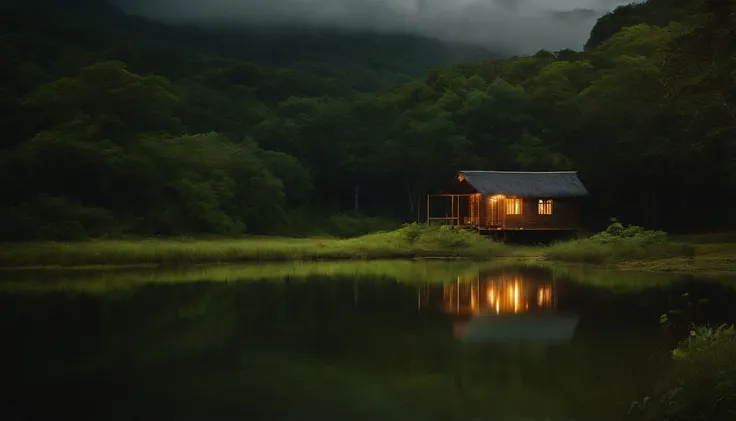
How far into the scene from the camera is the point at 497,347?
42.9 ft

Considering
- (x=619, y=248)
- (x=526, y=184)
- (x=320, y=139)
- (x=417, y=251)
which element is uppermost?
(x=320, y=139)

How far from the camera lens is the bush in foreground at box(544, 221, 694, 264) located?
3045cm

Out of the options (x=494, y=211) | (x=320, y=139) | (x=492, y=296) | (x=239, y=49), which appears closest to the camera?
(x=492, y=296)

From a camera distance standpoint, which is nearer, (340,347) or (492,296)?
(340,347)

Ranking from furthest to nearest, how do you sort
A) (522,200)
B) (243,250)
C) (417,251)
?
(522,200) → (417,251) → (243,250)

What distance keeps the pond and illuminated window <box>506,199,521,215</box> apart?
1664 cm

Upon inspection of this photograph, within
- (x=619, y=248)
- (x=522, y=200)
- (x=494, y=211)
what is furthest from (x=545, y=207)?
(x=619, y=248)

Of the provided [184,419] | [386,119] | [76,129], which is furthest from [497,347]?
[386,119]

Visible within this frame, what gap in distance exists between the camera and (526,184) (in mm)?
41125

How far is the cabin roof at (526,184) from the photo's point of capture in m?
40.4

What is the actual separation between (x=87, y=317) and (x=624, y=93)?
33.8m

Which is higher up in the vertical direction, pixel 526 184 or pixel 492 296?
pixel 526 184

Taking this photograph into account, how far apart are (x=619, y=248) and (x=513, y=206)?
10.1 meters

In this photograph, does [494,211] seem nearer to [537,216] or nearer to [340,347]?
[537,216]
